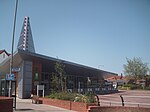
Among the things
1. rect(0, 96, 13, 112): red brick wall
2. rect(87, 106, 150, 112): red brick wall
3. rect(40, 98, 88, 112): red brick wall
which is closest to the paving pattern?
rect(87, 106, 150, 112): red brick wall

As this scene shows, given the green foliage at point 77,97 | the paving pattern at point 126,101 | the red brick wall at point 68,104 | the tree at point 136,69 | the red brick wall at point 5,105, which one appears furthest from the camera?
the tree at point 136,69

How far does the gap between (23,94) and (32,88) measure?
2.59 metres

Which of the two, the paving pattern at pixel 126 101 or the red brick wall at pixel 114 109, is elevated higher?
the red brick wall at pixel 114 109

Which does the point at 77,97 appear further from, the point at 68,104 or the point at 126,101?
the point at 126,101

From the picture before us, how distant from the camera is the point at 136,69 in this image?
3337 inches

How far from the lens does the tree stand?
8488 cm

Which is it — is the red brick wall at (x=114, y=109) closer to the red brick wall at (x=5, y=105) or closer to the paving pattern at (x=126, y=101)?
the paving pattern at (x=126, y=101)

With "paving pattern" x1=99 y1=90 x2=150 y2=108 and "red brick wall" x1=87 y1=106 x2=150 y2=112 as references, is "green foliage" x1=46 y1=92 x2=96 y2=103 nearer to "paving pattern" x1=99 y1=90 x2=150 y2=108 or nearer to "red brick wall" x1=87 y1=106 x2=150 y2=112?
"paving pattern" x1=99 y1=90 x2=150 y2=108

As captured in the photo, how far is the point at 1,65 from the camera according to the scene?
36.1m

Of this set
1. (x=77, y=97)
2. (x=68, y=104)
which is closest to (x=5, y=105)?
(x=68, y=104)

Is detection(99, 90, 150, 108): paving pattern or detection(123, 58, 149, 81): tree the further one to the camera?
detection(123, 58, 149, 81): tree

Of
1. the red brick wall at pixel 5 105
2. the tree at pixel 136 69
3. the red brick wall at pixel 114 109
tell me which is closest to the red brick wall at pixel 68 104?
the red brick wall at pixel 114 109

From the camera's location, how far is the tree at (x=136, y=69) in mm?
84875

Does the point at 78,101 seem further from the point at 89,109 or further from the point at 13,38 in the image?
the point at 13,38
